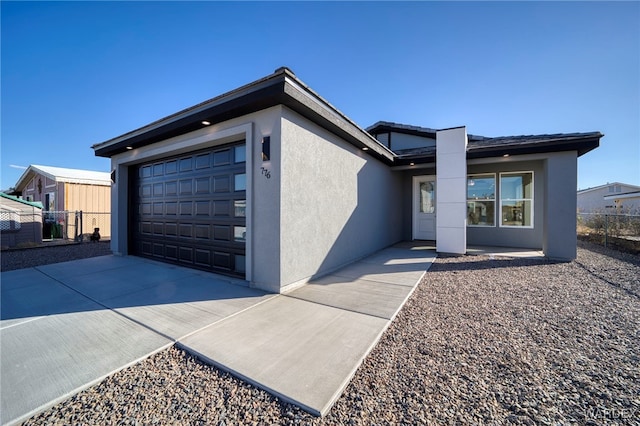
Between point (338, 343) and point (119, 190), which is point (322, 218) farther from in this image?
point (119, 190)

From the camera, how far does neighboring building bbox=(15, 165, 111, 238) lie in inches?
528

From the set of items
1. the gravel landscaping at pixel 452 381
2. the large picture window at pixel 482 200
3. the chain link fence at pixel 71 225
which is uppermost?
the large picture window at pixel 482 200

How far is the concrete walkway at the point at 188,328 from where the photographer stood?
2053 mm

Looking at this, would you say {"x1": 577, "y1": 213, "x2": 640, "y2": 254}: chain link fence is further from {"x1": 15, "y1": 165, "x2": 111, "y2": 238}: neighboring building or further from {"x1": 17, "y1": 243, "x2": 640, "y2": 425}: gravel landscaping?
{"x1": 15, "y1": 165, "x2": 111, "y2": 238}: neighboring building

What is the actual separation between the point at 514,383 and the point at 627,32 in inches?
358

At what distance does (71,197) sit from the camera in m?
14.3

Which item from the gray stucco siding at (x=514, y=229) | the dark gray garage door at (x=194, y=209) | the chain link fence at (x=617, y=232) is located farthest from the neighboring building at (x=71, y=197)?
the chain link fence at (x=617, y=232)

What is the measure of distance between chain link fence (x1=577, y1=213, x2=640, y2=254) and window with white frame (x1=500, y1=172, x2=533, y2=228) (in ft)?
10.4

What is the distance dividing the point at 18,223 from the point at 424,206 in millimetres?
16830

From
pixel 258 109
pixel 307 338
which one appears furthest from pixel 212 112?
pixel 307 338

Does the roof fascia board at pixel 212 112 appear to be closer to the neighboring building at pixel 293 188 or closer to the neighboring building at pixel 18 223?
the neighboring building at pixel 293 188

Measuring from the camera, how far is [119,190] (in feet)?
24.4

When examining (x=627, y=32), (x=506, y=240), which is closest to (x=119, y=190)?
(x=506, y=240)

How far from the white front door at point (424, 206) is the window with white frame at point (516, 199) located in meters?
2.36
